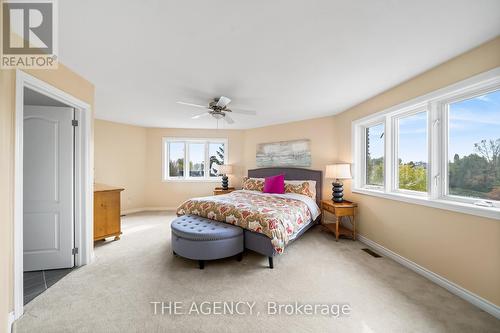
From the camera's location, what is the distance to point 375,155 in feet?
10.8

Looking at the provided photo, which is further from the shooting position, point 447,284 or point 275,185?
point 275,185

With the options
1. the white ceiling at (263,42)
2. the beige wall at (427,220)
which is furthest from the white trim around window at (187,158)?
the white ceiling at (263,42)

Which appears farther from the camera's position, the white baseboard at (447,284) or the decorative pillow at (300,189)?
the decorative pillow at (300,189)

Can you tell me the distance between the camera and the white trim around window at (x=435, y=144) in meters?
1.81

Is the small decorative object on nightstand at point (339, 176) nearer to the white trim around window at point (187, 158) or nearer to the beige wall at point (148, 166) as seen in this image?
the beige wall at point (148, 166)

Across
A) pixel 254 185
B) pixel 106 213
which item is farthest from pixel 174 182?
pixel 254 185

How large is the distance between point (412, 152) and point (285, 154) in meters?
2.54

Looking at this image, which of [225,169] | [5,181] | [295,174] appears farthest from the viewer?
[225,169]

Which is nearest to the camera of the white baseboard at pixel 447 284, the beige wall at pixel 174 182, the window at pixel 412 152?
the white baseboard at pixel 447 284

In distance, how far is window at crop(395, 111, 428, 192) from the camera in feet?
8.23

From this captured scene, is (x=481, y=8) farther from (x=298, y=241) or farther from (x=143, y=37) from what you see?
(x=298, y=241)

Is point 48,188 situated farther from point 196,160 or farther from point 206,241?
point 196,160

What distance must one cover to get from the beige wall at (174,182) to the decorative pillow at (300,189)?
6.16 ft

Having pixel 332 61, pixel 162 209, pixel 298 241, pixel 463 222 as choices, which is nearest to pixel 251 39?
pixel 332 61
